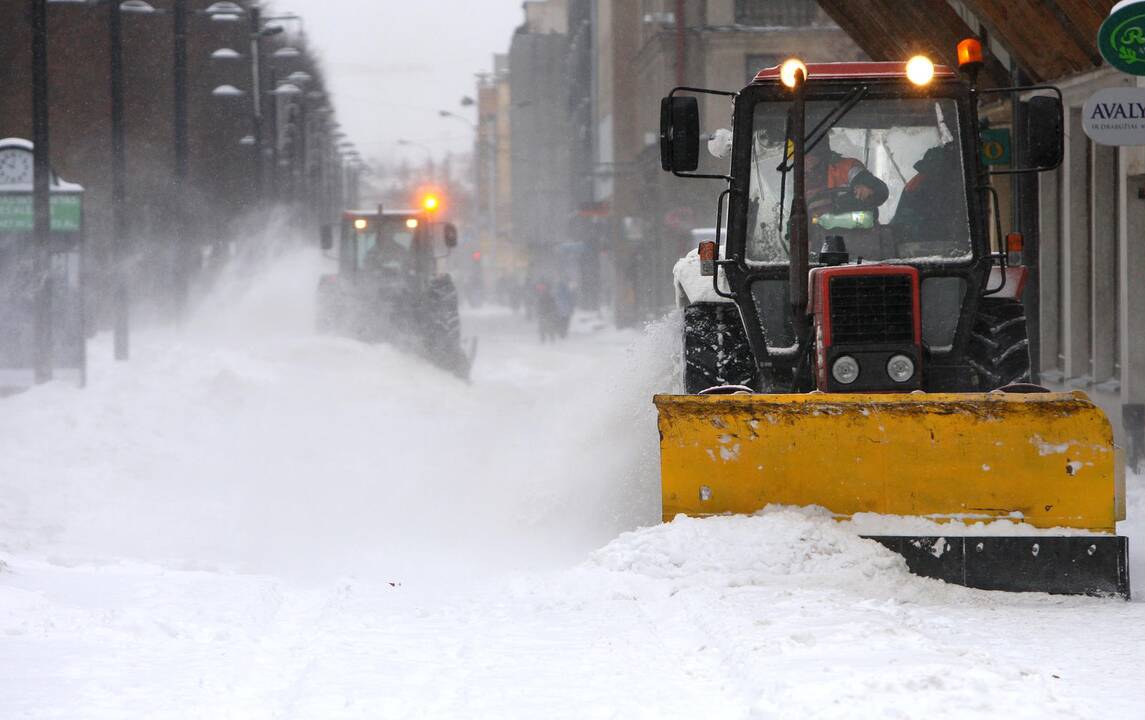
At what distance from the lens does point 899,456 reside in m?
7.05

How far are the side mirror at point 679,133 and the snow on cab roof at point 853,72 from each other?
2.83ft

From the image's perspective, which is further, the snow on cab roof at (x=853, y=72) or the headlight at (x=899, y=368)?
the snow on cab roof at (x=853, y=72)

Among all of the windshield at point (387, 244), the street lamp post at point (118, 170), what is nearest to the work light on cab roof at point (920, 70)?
the street lamp post at point (118, 170)

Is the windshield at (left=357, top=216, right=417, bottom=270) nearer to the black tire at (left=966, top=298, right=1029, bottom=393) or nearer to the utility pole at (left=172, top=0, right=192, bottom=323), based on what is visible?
the utility pole at (left=172, top=0, right=192, bottom=323)

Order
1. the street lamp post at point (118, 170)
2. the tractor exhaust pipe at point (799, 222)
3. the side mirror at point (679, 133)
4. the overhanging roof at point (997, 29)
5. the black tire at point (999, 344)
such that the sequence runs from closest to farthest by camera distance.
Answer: the side mirror at point (679, 133)
the tractor exhaust pipe at point (799, 222)
the black tire at point (999, 344)
the overhanging roof at point (997, 29)
the street lamp post at point (118, 170)

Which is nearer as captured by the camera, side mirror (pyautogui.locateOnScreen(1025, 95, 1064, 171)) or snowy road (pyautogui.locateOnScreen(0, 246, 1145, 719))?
snowy road (pyautogui.locateOnScreen(0, 246, 1145, 719))

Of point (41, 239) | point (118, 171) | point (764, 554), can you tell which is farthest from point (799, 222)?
point (118, 171)

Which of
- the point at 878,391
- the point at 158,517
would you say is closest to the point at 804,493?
the point at 878,391

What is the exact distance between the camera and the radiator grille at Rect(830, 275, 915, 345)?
7703mm

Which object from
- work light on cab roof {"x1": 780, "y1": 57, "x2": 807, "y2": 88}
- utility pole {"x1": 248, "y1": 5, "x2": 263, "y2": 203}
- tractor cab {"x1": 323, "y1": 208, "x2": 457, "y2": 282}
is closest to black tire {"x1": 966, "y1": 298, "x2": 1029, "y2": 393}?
work light on cab roof {"x1": 780, "y1": 57, "x2": 807, "y2": 88}

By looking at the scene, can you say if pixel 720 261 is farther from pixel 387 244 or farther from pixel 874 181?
pixel 387 244

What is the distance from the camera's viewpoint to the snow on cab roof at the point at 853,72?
8602mm

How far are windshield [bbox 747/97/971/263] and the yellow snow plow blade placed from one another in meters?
1.54

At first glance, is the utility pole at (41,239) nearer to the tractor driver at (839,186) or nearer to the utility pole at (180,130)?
the utility pole at (180,130)
